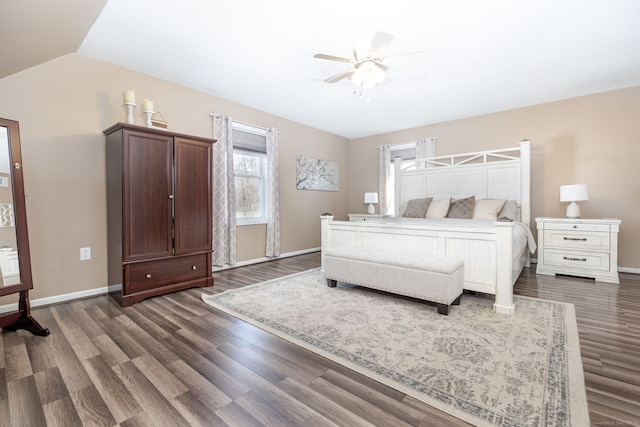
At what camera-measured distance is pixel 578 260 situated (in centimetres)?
→ 344

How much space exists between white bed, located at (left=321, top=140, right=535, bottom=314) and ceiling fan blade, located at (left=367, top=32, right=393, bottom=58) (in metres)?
1.68

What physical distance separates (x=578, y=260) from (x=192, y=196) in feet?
15.7

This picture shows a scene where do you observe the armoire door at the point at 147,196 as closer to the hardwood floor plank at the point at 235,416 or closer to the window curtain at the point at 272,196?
the window curtain at the point at 272,196

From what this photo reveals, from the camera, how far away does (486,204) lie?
3.90 metres

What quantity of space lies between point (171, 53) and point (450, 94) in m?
3.48

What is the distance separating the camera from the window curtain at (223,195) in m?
3.80

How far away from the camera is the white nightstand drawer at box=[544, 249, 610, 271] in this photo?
3.30 metres

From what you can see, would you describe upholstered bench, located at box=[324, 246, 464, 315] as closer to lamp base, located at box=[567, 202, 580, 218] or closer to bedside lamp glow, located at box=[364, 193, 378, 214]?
lamp base, located at box=[567, 202, 580, 218]

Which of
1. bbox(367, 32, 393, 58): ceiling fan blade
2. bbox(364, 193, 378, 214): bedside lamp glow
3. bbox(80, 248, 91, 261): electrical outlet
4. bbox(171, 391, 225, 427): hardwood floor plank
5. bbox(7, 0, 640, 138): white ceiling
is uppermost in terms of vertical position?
bbox(7, 0, 640, 138): white ceiling

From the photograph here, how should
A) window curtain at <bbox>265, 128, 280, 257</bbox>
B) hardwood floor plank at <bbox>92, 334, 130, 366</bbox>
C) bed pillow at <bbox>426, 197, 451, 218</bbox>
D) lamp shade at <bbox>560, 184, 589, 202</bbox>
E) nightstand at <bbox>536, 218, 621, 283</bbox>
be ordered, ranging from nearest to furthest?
hardwood floor plank at <bbox>92, 334, 130, 366</bbox>
nightstand at <bbox>536, 218, 621, 283</bbox>
lamp shade at <bbox>560, 184, 589, 202</bbox>
bed pillow at <bbox>426, 197, 451, 218</bbox>
window curtain at <bbox>265, 128, 280, 257</bbox>

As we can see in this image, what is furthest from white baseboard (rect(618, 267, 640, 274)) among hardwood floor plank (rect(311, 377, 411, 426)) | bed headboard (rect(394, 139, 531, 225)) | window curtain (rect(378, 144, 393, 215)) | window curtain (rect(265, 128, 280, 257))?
window curtain (rect(265, 128, 280, 257))

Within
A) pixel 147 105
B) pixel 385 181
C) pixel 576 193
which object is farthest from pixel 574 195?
pixel 147 105

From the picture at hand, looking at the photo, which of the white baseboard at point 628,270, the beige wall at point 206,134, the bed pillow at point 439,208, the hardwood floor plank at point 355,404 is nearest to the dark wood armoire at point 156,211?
the beige wall at point 206,134

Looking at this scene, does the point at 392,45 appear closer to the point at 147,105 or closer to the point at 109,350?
the point at 147,105
